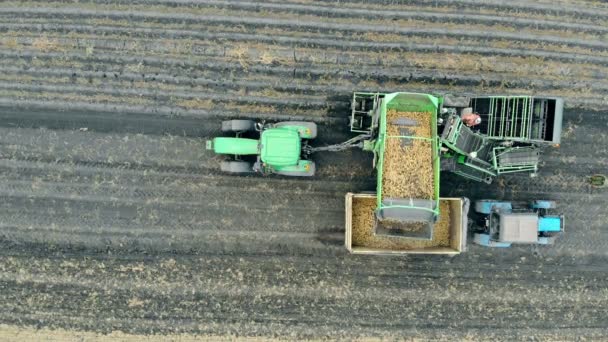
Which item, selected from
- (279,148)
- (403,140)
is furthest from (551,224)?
(279,148)

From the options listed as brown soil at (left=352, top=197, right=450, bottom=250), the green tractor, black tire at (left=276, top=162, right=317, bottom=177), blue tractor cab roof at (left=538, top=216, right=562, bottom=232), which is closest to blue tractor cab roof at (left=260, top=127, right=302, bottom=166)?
the green tractor

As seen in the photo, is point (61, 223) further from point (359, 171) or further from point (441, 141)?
point (441, 141)

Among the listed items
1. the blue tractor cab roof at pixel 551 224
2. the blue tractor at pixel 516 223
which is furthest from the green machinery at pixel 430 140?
the blue tractor cab roof at pixel 551 224

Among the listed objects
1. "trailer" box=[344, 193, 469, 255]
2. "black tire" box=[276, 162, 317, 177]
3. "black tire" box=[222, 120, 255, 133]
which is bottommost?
"trailer" box=[344, 193, 469, 255]

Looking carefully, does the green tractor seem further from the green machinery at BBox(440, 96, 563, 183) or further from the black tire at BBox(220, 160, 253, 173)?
the green machinery at BBox(440, 96, 563, 183)

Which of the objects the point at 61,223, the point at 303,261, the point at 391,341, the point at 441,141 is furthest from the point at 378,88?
the point at 61,223
